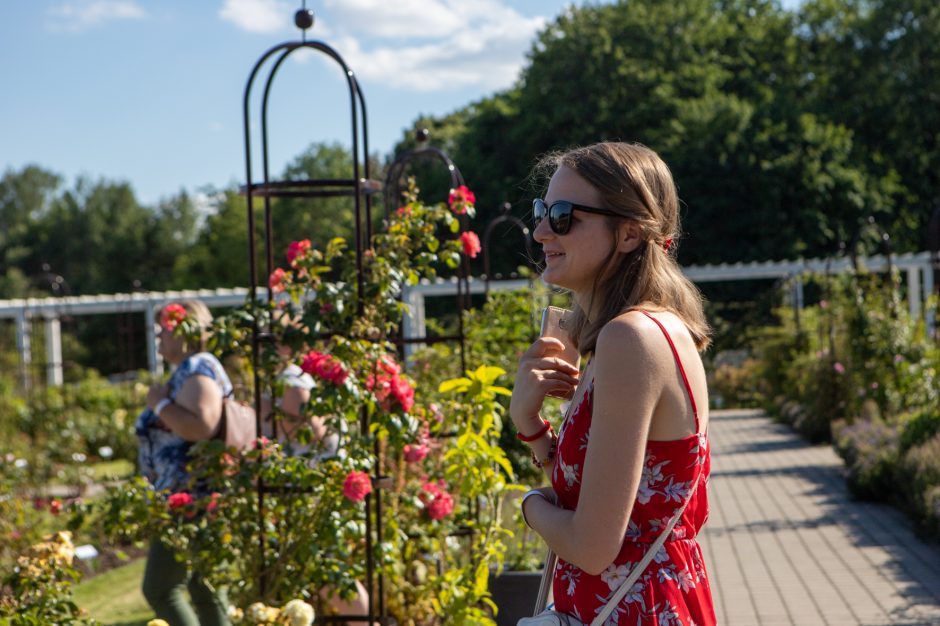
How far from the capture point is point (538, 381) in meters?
1.94

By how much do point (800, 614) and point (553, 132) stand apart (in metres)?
25.8

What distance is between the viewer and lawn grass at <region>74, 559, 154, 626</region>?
615cm

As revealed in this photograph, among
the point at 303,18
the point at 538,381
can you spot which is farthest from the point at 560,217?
the point at 303,18

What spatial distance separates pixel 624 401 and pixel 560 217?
0.37 meters

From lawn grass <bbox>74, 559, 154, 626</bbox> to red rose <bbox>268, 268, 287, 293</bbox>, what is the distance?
9.44ft

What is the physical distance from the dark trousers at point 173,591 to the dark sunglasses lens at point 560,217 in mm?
2824

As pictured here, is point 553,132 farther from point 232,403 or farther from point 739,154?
point 232,403

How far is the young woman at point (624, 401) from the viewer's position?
5.37 ft

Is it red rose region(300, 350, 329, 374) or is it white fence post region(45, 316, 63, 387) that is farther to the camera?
white fence post region(45, 316, 63, 387)

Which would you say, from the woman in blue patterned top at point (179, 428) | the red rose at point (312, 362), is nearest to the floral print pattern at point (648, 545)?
the red rose at point (312, 362)

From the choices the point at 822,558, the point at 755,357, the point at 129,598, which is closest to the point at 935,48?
the point at 755,357

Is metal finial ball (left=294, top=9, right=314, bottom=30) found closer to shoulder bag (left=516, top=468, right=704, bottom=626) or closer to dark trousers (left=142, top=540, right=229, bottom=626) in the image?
dark trousers (left=142, top=540, right=229, bottom=626)

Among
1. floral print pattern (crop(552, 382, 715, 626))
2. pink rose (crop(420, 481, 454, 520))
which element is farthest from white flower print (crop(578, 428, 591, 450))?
pink rose (crop(420, 481, 454, 520))

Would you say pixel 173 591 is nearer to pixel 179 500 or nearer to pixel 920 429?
pixel 179 500
